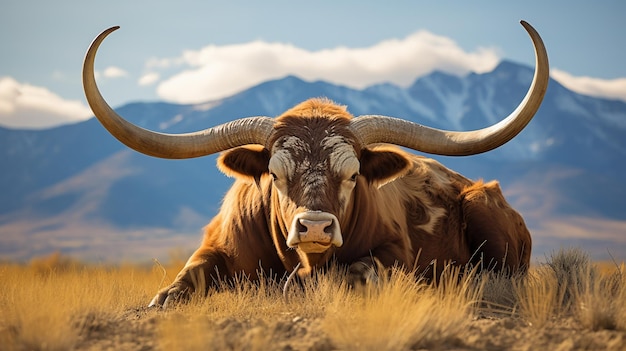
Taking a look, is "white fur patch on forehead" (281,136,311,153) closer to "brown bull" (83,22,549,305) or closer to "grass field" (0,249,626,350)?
"brown bull" (83,22,549,305)

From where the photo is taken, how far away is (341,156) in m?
7.62

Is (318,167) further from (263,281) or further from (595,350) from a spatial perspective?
(595,350)

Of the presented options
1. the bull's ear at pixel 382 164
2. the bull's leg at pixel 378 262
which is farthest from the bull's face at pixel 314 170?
the bull's leg at pixel 378 262

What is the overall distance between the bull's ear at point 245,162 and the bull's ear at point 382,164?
1.07 metres

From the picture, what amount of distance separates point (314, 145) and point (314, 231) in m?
1.21

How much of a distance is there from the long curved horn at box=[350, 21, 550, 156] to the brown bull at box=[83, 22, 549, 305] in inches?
0.4

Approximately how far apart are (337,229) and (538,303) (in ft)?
6.07

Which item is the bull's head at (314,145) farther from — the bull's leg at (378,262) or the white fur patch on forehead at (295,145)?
the bull's leg at (378,262)

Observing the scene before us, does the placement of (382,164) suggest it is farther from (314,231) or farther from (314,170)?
(314,231)

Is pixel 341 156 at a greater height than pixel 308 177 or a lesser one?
greater

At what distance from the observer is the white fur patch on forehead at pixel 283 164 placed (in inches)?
296

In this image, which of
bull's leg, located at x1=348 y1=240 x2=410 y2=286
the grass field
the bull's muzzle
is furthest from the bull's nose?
bull's leg, located at x1=348 y1=240 x2=410 y2=286

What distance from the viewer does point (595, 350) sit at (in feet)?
17.6

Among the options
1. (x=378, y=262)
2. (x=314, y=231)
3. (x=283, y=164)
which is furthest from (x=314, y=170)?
(x=378, y=262)
